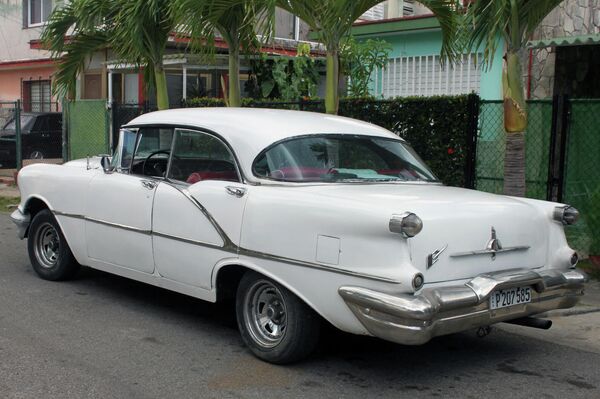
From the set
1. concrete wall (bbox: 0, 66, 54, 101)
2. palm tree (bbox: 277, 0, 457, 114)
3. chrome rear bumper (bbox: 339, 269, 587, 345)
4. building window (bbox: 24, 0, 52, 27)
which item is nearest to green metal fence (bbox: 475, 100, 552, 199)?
palm tree (bbox: 277, 0, 457, 114)

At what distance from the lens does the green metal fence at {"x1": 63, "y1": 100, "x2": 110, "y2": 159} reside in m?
15.5

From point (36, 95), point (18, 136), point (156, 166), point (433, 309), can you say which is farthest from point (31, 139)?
point (433, 309)

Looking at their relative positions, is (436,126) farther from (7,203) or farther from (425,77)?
(7,203)

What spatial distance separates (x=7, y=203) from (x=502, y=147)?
30.5 ft

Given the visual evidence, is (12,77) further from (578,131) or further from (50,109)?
(578,131)

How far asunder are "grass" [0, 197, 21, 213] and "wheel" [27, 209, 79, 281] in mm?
6146

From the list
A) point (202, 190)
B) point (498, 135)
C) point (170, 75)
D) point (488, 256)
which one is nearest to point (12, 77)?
point (170, 75)

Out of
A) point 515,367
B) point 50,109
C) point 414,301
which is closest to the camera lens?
point 414,301

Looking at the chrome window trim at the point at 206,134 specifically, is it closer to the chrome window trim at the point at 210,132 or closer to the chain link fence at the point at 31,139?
the chrome window trim at the point at 210,132

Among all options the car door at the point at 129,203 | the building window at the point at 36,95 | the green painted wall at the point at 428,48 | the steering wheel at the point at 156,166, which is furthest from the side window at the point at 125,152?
the building window at the point at 36,95

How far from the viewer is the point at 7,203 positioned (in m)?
14.3

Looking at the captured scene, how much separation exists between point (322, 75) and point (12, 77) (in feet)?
39.9

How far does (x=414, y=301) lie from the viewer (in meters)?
4.38

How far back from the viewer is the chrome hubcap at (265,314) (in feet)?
17.2
